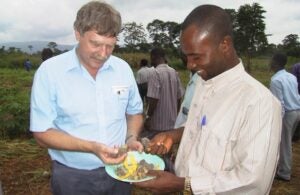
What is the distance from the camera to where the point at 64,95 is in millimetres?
2371

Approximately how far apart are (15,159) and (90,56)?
4908mm

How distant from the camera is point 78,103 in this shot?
94.2 inches

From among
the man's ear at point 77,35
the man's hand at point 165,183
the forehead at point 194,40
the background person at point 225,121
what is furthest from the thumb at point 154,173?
the man's ear at point 77,35

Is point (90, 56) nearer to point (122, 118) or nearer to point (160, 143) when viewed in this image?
point (122, 118)

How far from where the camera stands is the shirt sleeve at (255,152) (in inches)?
65.2

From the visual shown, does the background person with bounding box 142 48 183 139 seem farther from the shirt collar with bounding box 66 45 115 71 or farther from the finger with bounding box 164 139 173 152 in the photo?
the finger with bounding box 164 139 173 152

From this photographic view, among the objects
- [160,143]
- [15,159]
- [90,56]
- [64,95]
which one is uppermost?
[90,56]

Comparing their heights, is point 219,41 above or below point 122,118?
above

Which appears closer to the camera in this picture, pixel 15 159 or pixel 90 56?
pixel 90 56

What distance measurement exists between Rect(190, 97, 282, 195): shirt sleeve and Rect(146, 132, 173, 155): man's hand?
0.61m

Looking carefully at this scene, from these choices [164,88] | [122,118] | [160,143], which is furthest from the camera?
[164,88]

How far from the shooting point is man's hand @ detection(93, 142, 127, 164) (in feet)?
7.16

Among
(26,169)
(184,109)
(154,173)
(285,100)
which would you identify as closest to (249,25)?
(285,100)

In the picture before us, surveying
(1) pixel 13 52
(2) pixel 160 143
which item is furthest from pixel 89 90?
(1) pixel 13 52
